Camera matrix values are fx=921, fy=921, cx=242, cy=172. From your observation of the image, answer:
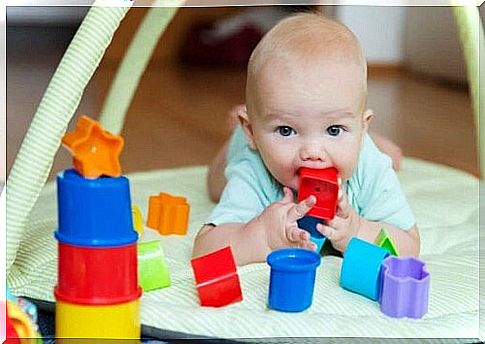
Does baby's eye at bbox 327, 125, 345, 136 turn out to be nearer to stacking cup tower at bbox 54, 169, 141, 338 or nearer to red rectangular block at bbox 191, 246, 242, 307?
red rectangular block at bbox 191, 246, 242, 307

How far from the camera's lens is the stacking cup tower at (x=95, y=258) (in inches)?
24.4

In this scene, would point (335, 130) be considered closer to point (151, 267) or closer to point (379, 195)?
point (379, 195)

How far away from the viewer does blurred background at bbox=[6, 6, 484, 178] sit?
1.87 meters

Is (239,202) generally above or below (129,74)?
below

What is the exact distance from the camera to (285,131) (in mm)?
859

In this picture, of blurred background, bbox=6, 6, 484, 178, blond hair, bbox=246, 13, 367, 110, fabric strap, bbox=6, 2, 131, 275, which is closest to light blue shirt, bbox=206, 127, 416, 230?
blond hair, bbox=246, 13, 367, 110

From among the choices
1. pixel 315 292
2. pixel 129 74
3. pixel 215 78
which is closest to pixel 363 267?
pixel 315 292

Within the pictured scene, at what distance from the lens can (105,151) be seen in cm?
63

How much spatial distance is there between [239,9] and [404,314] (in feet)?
7.06

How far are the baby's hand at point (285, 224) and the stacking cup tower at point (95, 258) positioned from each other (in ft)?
0.68

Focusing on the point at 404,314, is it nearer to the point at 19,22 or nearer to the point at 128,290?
the point at 128,290

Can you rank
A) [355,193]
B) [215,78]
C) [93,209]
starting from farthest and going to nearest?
[215,78] → [355,193] → [93,209]

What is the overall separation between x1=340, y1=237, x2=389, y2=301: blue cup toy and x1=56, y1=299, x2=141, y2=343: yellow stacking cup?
213 mm

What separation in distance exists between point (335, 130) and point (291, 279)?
0.18 m
